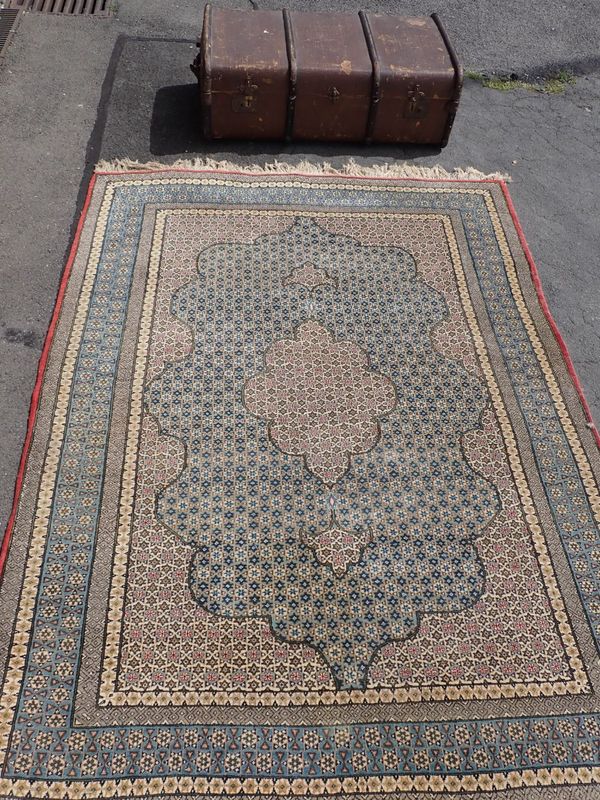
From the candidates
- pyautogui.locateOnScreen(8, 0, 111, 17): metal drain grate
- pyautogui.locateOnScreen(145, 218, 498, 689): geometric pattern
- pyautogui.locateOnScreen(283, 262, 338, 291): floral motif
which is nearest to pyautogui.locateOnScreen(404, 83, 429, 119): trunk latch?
pyautogui.locateOnScreen(145, 218, 498, 689): geometric pattern

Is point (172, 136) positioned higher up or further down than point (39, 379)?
higher up

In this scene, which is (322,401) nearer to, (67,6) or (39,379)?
(39,379)

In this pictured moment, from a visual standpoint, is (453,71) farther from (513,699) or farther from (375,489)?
(513,699)

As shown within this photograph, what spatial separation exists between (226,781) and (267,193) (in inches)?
94.1

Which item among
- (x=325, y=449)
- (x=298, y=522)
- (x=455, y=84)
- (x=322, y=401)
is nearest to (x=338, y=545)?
(x=298, y=522)

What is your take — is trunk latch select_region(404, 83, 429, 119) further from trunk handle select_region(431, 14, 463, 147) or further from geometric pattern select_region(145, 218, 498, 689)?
geometric pattern select_region(145, 218, 498, 689)

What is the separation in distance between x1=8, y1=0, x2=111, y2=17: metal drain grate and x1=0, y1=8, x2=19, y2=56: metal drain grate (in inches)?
2.9

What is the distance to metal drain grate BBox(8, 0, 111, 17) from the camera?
412 centimetres

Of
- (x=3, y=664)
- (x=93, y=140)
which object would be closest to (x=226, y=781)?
(x=3, y=664)

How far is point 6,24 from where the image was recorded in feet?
13.1

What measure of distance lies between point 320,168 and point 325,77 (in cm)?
40

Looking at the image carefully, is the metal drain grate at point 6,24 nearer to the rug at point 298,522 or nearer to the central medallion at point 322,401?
the rug at point 298,522

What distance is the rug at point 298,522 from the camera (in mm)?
1752

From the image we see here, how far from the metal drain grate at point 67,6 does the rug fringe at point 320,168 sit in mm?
1570
